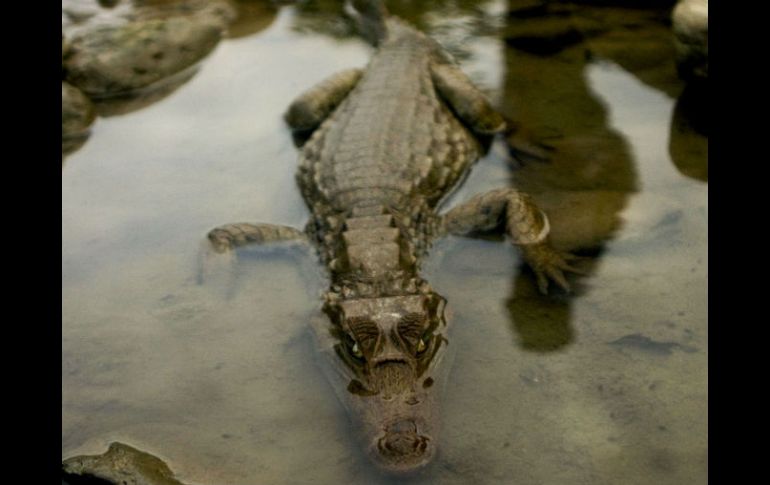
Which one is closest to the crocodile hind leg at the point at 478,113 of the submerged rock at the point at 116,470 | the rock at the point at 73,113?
the rock at the point at 73,113

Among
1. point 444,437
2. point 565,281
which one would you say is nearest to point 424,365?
point 444,437

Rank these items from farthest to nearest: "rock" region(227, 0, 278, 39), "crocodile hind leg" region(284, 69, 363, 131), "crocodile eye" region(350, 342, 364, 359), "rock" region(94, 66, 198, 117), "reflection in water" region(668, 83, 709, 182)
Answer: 1. "rock" region(227, 0, 278, 39)
2. "rock" region(94, 66, 198, 117)
3. "crocodile hind leg" region(284, 69, 363, 131)
4. "reflection in water" region(668, 83, 709, 182)
5. "crocodile eye" region(350, 342, 364, 359)

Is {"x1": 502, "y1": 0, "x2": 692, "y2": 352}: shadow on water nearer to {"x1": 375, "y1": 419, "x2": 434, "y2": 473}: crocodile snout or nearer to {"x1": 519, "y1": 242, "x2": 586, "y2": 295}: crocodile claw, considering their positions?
{"x1": 519, "y1": 242, "x2": 586, "y2": 295}: crocodile claw

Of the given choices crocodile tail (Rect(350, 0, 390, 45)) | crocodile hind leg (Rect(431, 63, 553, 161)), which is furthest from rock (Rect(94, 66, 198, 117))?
crocodile hind leg (Rect(431, 63, 553, 161))

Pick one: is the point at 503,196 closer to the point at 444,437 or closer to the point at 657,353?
the point at 657,353

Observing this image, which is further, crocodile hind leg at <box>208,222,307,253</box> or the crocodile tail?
the crocodile tail

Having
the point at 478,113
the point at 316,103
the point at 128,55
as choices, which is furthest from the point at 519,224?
the point at 128,55
